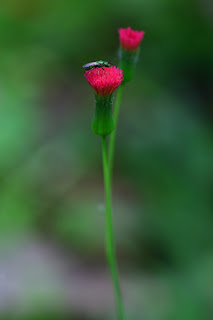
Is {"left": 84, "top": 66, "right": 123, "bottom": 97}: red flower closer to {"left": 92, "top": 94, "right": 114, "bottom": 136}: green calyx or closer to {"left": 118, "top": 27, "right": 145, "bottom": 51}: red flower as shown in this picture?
{"left": 92, "top": 94, "right": 114, "bottom": 136}: green calyx

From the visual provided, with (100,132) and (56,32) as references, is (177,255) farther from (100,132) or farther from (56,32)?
(56,32)

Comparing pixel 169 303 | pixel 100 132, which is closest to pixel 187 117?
pixel 169 303

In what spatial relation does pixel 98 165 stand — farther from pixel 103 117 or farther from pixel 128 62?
pixel 103 117

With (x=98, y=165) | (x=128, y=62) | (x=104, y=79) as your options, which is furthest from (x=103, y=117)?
(x=98, y=165)

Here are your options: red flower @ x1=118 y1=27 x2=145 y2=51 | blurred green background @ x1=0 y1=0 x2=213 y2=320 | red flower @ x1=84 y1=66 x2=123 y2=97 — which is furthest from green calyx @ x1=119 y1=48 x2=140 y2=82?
blurred green background @ x1=0 y1=0 x2=213 y2=320

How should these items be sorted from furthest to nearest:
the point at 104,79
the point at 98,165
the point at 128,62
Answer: the point at 98,165
the point at 128,62
the point at 104,79
